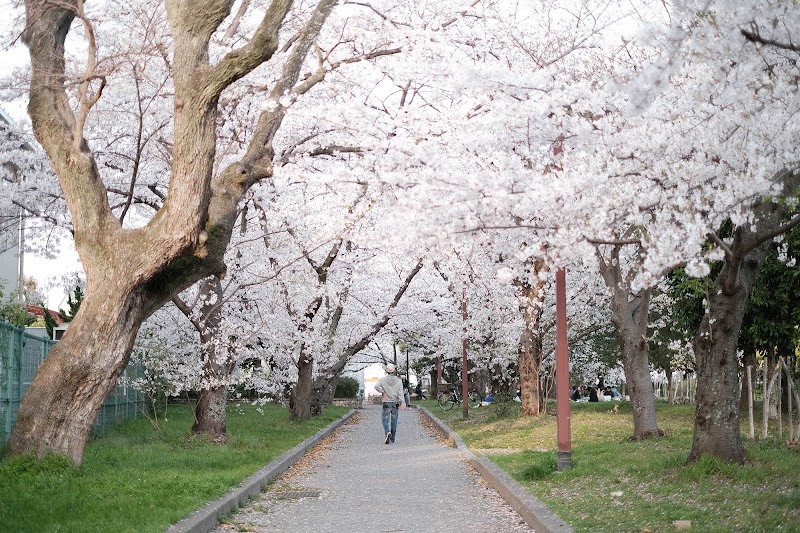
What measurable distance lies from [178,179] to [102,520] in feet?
13.5

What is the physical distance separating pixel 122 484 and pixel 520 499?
4.30 metres

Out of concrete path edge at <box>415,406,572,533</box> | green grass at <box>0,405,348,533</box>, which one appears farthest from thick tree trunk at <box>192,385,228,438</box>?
concrete path edge at <box>415,406,572,533</box>

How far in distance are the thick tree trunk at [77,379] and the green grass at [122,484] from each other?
297mm

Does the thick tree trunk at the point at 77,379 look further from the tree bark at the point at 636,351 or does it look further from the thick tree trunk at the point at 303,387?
the thick tree trunk at the point at 303,387

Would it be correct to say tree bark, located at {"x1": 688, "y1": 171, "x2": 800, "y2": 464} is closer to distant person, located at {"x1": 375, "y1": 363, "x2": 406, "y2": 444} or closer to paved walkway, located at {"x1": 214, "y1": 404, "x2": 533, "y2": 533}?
paved walkway, located at {"x1": 214, "y1": 404, "x2": 533, "y2": 533}

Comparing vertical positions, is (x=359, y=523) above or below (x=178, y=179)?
below

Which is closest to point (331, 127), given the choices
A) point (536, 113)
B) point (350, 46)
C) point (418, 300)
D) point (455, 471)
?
point (350, 46)

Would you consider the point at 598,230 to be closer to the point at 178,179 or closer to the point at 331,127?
the point at 178,179

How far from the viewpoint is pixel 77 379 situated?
10727 millimetres

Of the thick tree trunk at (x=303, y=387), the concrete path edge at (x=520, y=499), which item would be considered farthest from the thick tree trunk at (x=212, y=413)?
the thick tree trunk at (x=303, y=387)

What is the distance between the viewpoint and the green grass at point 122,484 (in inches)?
308

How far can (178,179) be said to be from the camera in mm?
10562

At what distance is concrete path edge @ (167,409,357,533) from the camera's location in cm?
838

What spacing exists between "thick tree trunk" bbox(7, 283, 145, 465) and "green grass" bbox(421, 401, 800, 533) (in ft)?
17.0
